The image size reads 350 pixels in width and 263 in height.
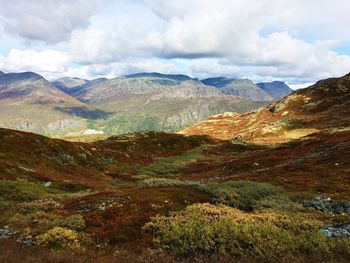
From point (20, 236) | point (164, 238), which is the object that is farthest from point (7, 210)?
point (164, 238)

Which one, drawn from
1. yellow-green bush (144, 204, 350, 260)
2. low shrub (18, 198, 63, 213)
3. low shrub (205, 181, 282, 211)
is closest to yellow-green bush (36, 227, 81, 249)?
yellow-green bush (144, 204, 350, 260)

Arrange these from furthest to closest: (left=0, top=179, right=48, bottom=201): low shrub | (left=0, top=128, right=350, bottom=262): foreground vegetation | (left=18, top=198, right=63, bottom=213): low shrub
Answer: (left=0, top=179, right=48, bottom=201): low shrub < (left=18, top=198, right=63, bottom=213): low shrub < (left=0, top=128, right=350, bottom=262): foreground vegetation

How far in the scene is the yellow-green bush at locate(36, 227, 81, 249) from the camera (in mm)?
16109

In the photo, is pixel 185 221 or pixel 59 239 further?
pixel 185 221

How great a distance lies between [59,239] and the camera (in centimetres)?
1670

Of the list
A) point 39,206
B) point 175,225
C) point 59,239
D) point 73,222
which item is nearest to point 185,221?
point 175,225

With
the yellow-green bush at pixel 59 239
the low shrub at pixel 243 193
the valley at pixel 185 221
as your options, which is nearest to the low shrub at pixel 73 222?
the valley at pixel 185 221

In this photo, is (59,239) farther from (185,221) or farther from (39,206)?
(39,206)

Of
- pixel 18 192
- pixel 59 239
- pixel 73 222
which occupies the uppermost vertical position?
pixel 59 239

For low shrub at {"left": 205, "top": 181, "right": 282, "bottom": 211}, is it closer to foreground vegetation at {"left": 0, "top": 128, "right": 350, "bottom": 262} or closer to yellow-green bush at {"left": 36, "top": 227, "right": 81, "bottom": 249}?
foreground vegetation at {"left": 0, "top": 128, "right": 350, "bottom": 262}

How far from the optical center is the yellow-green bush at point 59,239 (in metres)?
16.1

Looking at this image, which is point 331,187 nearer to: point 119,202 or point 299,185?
point 299,185

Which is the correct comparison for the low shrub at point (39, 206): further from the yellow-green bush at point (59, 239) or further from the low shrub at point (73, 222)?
the yellow-green bush at point (59, 239)

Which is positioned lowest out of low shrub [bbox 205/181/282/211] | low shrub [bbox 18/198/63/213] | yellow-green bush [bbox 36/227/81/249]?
low shrub [bbox 205/181/282/211]
